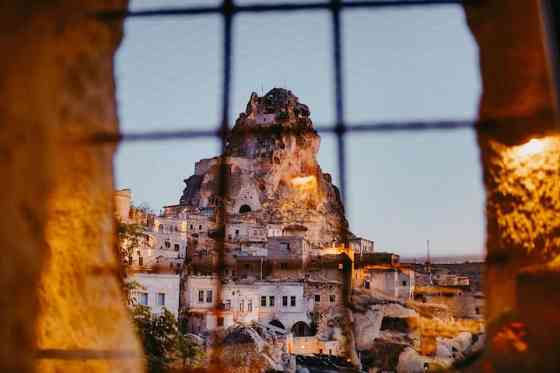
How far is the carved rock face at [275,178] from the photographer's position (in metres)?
42.0

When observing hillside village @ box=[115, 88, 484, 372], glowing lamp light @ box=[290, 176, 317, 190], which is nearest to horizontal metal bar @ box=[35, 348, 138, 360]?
hillside village @ box=[115, 88, 484, 372]

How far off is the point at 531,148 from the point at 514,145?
0.06 meters

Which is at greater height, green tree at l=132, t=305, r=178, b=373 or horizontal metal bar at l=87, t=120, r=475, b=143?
horizontal metal bar at l=87, t=120, r=475, b=143

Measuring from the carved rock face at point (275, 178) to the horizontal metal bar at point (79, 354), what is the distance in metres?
38.5

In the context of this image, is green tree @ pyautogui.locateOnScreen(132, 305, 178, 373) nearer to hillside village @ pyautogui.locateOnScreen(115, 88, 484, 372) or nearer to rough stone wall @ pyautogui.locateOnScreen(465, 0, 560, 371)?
hillside village @ pyautogui.locateOnScreen(115, 88, 484, 372)

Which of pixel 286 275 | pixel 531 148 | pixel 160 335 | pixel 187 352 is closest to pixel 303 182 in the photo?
pixel 286 275

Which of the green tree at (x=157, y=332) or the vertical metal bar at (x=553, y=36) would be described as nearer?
the vertical metal bar at (x=553, y=36)

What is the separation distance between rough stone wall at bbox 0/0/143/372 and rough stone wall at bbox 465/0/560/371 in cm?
134

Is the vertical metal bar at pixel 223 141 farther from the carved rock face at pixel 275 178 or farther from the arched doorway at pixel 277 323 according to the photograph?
the carved rock face at pixel 275 178

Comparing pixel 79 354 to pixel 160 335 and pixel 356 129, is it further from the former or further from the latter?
pixel 160 335

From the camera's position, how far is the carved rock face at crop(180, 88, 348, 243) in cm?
4200

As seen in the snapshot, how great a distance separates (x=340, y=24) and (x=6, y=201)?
1.34 m

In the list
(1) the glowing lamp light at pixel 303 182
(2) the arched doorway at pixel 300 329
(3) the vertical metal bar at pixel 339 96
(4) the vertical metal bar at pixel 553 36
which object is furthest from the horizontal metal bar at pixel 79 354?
(1) the glowing lamp light at pixel 303 182

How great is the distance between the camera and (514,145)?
1959 mm
